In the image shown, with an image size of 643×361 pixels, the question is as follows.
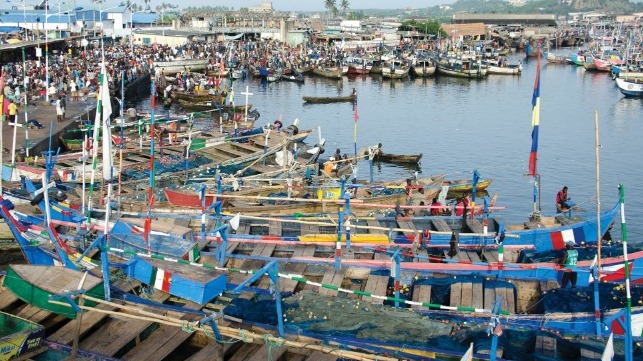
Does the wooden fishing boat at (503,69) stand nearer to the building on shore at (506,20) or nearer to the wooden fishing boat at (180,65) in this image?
the wooden fishing boat at (180,65)

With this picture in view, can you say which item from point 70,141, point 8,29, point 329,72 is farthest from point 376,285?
point 8,29

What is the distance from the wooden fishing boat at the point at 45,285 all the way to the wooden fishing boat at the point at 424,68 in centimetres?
7867

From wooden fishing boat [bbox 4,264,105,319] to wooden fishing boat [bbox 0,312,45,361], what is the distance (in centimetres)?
86

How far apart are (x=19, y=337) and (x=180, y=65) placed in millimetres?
66837

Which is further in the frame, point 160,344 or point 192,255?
point 192,255

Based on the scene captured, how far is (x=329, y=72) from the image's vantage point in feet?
289

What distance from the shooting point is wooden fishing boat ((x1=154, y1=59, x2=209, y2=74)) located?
249ft

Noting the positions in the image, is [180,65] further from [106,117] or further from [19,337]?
[19,337]

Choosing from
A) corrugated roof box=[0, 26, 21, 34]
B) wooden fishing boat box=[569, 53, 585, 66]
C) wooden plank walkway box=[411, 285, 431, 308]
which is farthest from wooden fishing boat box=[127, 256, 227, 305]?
wooden fishing boat box=[569, 53, 585, 66]

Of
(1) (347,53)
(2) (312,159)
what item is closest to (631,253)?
(2) (312,159)

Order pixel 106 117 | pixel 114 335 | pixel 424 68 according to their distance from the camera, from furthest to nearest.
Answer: pixel 424 68 → pixel 106 117 → pixel 114 335

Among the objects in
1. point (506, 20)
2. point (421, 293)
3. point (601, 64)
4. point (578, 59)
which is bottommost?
point (421, 293)

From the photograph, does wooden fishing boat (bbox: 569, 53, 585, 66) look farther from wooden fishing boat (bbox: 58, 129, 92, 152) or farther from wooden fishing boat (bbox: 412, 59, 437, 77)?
wooden fishing boat (bbox: 58, 129, 92, 152)

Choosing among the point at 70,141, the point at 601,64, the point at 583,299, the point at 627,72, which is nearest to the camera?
the point at 583,299
